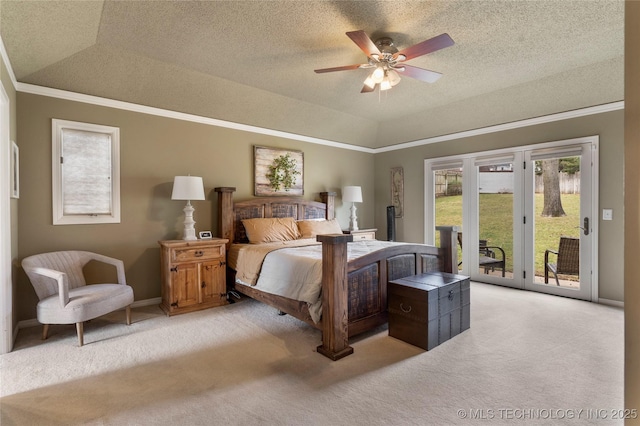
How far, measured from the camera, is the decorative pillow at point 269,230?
4543mm

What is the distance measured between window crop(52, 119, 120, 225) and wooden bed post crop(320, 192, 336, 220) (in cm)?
325

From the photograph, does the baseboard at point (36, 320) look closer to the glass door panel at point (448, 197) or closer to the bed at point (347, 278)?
the bed at point (347, 278)

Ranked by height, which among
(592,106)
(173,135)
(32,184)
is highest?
(592,106)

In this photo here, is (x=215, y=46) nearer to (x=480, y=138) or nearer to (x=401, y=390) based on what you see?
(x=401, y=390)

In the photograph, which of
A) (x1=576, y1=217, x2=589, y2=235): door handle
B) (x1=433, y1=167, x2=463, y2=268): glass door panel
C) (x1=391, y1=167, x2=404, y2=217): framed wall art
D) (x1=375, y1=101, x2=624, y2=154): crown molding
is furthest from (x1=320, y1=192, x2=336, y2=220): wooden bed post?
(x1=576, y1=217, x2=589, y2=235): door handle

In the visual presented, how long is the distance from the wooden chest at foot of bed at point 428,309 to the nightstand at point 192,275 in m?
2.24

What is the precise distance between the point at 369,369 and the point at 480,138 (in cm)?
444

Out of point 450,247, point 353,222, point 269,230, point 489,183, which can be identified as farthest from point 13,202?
point 489,183

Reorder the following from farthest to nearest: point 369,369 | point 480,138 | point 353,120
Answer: point 353,120, point 480,138, point 369,369

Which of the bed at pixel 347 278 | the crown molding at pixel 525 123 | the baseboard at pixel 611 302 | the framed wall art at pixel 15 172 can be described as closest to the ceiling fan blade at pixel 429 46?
the bed at pixel 347 278

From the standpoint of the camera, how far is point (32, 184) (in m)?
3.43

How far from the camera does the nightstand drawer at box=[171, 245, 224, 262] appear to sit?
3.79 m

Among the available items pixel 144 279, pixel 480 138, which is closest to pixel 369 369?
pixel 144 279

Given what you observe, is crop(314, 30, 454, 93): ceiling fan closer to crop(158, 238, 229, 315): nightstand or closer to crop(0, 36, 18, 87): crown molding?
crop(158, 238, 229, 315): nightstand
